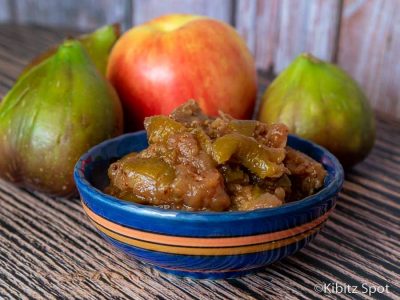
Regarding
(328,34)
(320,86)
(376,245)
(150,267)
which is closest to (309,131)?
(320,86)

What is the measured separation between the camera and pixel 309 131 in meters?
0.81

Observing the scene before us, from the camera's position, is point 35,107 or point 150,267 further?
point 35,107

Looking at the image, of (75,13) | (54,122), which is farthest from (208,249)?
(75,13)

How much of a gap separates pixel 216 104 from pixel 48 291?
15.3 inches

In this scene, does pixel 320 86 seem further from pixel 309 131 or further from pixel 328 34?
pixel 328 34

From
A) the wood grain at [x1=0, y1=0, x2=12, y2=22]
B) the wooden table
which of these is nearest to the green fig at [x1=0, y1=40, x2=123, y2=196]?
the wooden table

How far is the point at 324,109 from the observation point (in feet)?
2.67

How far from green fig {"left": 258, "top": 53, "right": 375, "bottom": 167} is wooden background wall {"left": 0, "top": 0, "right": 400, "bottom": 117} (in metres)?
0.31

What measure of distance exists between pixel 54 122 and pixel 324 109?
14.1 inches

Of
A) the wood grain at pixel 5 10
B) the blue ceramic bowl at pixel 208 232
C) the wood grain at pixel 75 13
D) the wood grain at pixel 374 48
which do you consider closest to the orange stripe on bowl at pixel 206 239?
the blue ceramic bowl at pixel 208 232

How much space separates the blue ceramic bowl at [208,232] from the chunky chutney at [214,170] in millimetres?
28

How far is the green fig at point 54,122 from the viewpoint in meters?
0.74

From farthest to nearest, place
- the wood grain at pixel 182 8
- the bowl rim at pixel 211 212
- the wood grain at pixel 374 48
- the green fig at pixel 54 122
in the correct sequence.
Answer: the wood grain at pixel 182 8 < the wood grain at pixel 374 48 < the green fig at pixel 54 122 < the bowl rim at pixel 211 212

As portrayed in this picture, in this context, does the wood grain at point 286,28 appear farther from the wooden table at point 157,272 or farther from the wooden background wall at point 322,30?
the wooden table at point 157,272
